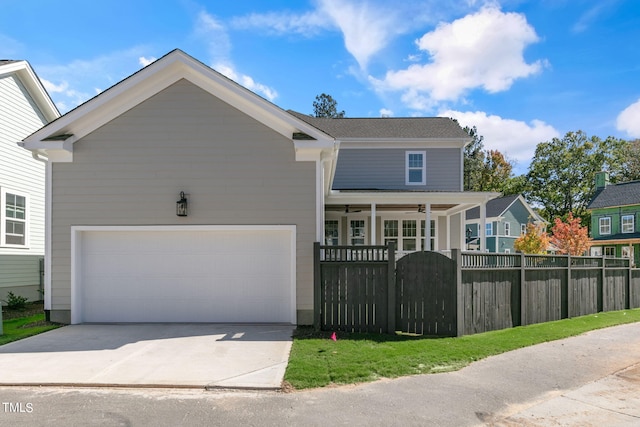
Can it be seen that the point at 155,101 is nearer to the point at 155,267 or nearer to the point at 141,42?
the point at 141,42

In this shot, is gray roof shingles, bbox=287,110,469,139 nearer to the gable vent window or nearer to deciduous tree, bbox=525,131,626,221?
the gable vent window

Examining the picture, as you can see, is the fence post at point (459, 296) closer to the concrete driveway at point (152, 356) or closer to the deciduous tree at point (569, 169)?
the concrete driveway at point (152, 356)

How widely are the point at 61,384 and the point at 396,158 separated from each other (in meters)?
16.2

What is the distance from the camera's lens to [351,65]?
56.5ft

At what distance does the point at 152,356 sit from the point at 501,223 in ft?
101

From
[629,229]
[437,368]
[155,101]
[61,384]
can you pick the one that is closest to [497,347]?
[437,368]

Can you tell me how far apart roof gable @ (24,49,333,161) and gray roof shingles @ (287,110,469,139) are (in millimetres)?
9412

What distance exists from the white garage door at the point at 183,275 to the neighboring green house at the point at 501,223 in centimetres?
2444

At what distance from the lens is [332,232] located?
1942cm

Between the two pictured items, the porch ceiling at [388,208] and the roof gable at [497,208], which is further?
the roof gable at [497,208]

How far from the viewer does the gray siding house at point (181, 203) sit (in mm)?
9500

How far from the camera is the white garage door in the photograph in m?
9.61

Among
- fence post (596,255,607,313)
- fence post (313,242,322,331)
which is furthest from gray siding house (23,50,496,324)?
fence post (596,255,607,313)

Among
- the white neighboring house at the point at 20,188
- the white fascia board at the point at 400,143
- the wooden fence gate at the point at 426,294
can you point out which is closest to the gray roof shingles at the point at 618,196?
A: the white fascia board at the point at 400,143
